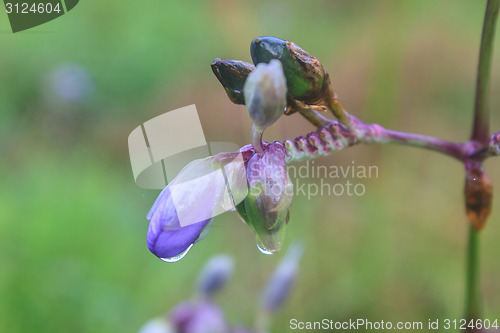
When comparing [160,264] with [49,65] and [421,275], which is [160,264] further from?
[49,65]

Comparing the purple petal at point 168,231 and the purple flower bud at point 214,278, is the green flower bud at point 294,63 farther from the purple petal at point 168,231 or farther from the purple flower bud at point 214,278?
the purple flower bud at point 214,278

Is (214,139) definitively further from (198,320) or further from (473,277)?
(473,277)

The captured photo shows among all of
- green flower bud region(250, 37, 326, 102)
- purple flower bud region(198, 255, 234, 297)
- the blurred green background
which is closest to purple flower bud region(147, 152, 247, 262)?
green flower bud region(250, 37, 326, 102)

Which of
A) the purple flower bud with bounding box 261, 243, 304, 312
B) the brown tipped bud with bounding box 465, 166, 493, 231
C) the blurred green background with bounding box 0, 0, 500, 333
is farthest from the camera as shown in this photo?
the blurred green background with bounding box 0, 0, 500, 333

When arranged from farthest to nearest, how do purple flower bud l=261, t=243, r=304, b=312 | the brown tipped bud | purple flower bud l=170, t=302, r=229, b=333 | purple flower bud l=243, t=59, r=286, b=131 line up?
purple flower bud l=261, t=243, r=304, b=312 < purple flower bud l=170, t=302, r=229, b=333 < the brown tipped bud < purple flower bud l=243, t=59, r=286, b=131

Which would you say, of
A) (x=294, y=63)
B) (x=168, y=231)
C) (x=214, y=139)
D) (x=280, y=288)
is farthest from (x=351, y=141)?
(x=214, y=139)

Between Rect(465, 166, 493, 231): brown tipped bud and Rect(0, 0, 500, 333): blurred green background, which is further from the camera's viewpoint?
Rect(0, 0, 500, 333): blurred green background

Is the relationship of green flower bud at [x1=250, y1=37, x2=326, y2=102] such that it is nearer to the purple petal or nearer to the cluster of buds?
the purple petal
